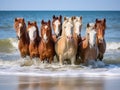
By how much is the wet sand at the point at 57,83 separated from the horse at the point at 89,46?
1527 millimetres

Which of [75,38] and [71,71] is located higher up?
[75,38]

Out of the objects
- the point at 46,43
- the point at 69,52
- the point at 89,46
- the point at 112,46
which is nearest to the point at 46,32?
the point at 46,43

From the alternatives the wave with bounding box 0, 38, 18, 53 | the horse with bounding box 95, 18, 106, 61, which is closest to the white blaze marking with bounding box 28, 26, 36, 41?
the horse with bounding box 95, 18, 106, 61

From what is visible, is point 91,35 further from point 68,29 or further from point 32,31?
point 32,31

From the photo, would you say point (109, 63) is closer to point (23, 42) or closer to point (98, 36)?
point (98, 36)

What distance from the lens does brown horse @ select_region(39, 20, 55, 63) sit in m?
11.0

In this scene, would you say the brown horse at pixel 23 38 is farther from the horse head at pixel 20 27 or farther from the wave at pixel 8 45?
the wave at pixel 8 45

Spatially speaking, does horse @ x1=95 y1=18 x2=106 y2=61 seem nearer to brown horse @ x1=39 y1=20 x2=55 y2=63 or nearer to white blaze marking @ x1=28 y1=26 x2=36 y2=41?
brown horse @ x1=39 y1=20 x2=55 y2=63

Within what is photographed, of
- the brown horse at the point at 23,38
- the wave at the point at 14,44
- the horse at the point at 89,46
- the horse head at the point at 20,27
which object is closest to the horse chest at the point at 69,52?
the horse at the point at 89,46

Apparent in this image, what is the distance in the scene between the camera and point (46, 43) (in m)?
11.0

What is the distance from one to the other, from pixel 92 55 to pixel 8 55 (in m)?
3.98

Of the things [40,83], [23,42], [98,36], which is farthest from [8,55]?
[40,83]

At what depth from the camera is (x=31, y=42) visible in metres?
11.3

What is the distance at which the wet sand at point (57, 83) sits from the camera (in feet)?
27.4
